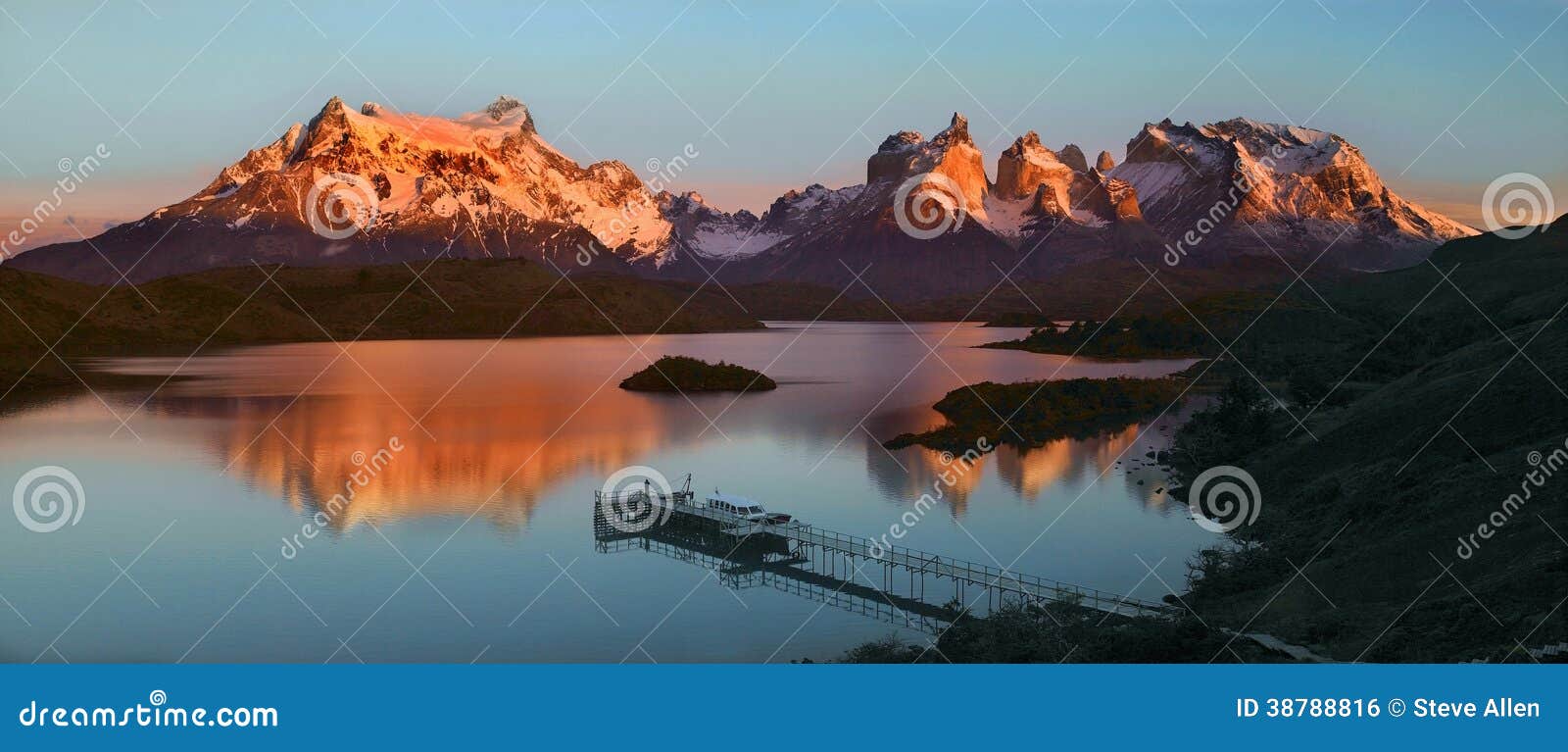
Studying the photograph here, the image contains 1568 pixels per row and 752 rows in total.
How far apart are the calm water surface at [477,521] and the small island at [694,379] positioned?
773 centimetres

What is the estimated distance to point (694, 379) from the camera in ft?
333

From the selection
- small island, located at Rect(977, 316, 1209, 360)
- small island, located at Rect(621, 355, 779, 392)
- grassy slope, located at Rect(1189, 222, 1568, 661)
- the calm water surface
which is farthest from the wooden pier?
small island, located at Rect(977, 316, 1209, 360)

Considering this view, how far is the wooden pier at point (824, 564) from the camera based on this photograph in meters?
33.6

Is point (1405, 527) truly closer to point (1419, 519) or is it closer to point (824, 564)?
point (1419, 519)

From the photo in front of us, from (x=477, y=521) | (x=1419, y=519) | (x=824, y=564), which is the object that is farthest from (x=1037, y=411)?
(x=1419, y=519)

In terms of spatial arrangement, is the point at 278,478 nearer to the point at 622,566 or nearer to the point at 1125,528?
the point at 622,566

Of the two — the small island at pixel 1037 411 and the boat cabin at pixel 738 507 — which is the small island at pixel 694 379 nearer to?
the small island at pixel 1037 411

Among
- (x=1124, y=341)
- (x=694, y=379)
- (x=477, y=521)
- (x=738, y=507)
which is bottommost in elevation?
(x=738, y=507)

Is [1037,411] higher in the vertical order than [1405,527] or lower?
higher

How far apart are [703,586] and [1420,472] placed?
2237cm

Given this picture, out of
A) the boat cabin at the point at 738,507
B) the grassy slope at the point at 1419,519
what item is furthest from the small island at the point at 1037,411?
the boat cabin at the point at 738,507

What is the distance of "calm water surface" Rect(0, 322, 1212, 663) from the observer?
105ft

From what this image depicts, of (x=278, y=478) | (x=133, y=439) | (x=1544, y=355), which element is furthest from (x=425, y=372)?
(x=1544, y=355)

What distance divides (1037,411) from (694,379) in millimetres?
36929
